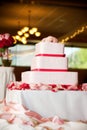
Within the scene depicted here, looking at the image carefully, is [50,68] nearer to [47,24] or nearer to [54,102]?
[54,102]

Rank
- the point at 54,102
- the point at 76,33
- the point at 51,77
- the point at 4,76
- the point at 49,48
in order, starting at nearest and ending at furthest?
1. the point at 54,102
2. the point at 51,77
3. the point at 49,48
4. the point at 4,76
5. the point at 76,33

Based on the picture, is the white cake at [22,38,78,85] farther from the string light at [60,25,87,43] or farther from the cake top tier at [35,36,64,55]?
the string light at [60,25,87,43]

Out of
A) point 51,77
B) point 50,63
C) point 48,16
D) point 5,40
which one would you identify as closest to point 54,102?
point 51,77

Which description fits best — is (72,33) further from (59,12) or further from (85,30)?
(59,12)

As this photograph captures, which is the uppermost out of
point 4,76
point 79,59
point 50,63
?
point 50,63

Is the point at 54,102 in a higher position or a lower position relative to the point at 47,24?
lower

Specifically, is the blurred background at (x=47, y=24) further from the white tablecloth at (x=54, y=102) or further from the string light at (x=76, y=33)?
the white tablecloth at (x=54, y=102)

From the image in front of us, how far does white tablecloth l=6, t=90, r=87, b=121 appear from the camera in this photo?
2561 millimetres

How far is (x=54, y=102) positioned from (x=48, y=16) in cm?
759

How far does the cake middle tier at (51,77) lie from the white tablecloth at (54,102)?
5.5 inches

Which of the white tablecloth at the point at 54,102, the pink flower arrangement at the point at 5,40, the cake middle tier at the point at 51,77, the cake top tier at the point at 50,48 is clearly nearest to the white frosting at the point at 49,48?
the cake top tier at the point at 50,48

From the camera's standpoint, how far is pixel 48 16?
9930 millimetres

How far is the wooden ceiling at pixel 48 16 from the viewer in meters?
8.74

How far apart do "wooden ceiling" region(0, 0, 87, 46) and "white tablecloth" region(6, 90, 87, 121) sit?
613 cm
